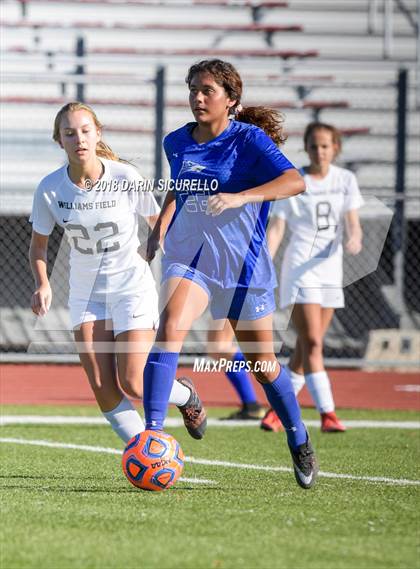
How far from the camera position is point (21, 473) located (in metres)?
7.01

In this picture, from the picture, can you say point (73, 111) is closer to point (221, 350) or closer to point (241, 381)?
point (221, 350)

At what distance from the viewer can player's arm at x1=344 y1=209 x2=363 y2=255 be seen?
378 inches

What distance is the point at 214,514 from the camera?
212 inches

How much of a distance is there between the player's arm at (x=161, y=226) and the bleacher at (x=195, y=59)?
10.5 m

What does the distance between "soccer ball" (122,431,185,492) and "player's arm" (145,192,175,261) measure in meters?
0.98

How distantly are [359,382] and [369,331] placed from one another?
99 centimetres

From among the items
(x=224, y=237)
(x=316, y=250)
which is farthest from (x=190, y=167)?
(x=316, y=250)

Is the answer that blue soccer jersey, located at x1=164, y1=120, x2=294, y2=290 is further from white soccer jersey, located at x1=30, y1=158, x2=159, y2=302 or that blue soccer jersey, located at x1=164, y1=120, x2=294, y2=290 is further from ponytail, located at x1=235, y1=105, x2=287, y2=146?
white soccer jersey, located at x1=30, y1=158, x2=159, y2=302

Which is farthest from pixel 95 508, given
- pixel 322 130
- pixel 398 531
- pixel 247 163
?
pixel 322 130

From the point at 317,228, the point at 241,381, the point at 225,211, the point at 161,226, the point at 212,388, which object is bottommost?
the point at 212,388

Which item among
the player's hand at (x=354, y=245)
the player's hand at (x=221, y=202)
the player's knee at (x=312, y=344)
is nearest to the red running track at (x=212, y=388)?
the player's knee at (x=312, y=344)

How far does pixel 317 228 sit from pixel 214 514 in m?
5.07

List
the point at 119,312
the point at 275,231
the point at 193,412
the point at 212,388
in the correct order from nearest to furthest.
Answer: the point at 119,312 < the point at 193,412 < the point at 275,231 < the point at 212,388

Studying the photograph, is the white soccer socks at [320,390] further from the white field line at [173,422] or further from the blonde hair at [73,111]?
the blonde hair at [73,111]
